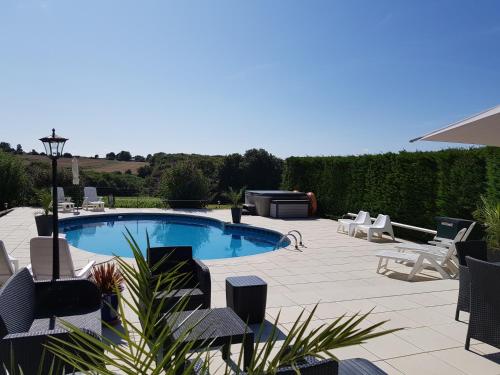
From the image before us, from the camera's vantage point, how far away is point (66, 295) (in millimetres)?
3818

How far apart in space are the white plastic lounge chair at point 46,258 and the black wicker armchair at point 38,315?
56.3 inches

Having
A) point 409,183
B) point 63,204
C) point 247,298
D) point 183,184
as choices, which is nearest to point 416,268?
point 247,298

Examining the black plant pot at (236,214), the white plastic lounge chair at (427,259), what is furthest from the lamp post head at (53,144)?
the black plant pot at (236,214)

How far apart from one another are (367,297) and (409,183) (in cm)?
681

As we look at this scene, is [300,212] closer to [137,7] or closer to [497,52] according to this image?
[497,52]

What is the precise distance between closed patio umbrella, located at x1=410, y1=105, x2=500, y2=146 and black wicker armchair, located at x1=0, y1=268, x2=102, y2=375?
A: 4387 mm

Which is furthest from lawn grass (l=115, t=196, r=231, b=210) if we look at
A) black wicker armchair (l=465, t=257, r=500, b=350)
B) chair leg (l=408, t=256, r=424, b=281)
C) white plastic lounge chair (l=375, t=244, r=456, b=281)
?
black wicker armchair (l=465, t=257, r=500, b=350)

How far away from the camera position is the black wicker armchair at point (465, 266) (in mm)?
4242

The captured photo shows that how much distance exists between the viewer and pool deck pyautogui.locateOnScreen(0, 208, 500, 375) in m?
3.69

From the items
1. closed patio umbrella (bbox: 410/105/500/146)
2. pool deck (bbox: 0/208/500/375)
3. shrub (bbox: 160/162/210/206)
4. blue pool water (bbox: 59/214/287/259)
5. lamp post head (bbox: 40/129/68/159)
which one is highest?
closed patio umbrella (bbox: 410/105/500/146)

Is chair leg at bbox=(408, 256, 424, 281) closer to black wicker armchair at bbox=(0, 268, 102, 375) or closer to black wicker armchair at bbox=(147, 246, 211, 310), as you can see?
black wicker armchair at bbox=(147, 246, 211, 310)

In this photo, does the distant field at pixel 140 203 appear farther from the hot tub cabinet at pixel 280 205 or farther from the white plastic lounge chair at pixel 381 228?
the white plastic lounge chair at pixel 381 228

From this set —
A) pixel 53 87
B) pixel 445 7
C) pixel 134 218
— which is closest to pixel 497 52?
pixel 445 7

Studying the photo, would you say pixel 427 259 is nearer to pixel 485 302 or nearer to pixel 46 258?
pixel 485 302
